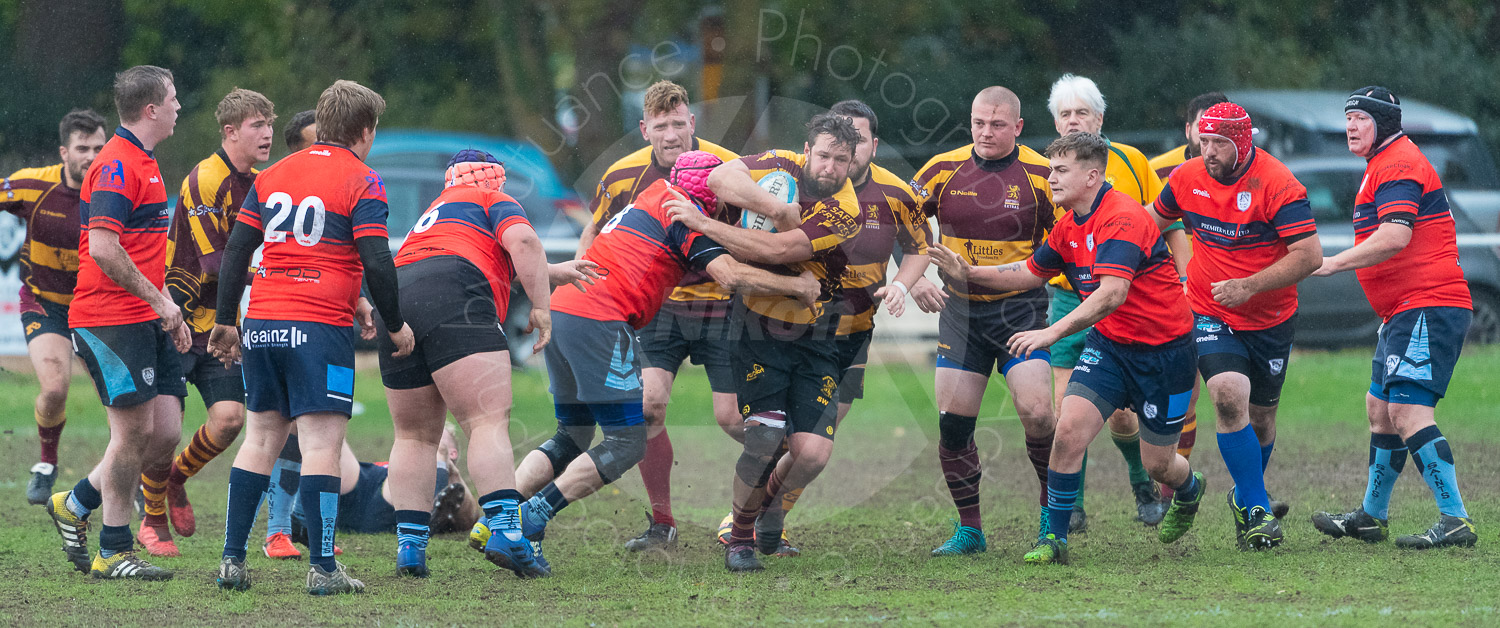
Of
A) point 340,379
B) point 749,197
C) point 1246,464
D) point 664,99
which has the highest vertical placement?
point 664,99

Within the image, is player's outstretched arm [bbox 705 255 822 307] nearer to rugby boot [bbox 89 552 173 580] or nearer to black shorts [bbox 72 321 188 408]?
black shorts [bbox 72 321 188 408]

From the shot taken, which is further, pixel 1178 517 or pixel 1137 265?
pixel 1178 517

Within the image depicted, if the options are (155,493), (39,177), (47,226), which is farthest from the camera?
(39,177)

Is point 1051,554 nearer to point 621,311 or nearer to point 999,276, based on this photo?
point 999,276

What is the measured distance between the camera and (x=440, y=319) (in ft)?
18.1

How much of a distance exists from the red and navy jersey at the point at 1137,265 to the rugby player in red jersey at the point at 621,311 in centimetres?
112

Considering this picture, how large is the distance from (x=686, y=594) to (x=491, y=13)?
14.5m

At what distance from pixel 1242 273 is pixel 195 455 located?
4903 mm

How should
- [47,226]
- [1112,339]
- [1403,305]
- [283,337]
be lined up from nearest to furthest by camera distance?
[283,337] → [1112,339] → [1403,305] → [47,226]

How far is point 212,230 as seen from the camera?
253 inches

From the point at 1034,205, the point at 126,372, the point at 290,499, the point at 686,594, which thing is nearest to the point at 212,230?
the point at 126,372

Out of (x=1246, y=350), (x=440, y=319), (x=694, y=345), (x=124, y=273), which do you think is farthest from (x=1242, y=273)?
(x=124, y=273)

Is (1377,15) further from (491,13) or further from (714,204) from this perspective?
(714,204)

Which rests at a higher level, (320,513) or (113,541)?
(320,513)
